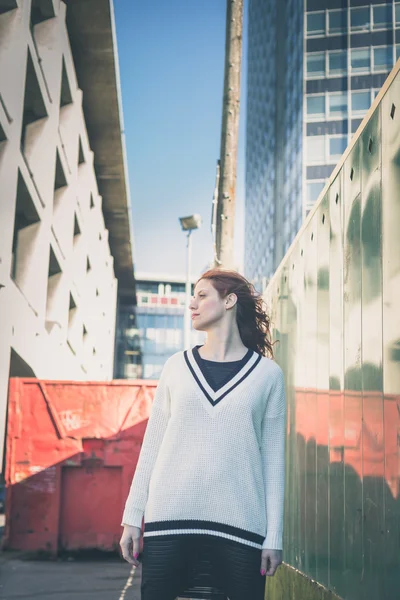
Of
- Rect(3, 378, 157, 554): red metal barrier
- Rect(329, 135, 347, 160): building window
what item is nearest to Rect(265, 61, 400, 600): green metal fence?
Rect(3, 378, 157, 554): red metal barrier

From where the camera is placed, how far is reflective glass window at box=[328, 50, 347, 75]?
149 feet

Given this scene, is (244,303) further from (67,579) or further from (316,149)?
(316,149)

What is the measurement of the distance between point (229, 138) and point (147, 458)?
6.21 meters

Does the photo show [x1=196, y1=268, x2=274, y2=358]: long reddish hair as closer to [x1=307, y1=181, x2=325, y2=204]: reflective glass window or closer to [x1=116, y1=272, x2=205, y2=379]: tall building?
[x1=307, y1=181, x2=325, y2=204]: reflective glass window

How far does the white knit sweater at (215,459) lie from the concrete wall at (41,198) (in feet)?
30.6

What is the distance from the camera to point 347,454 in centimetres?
306

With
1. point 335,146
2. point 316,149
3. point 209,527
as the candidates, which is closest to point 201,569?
point 209,527

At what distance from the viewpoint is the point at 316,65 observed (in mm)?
46000

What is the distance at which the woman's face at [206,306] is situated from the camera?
2.89 meters

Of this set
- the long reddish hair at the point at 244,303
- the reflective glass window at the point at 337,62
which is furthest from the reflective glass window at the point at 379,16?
the long reddish hair at the point at 244,303

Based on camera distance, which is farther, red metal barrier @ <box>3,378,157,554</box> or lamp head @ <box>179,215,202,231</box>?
lamp head @ <box>179,215,202,231</box>

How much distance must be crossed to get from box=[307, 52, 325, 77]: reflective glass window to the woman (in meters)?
46.2

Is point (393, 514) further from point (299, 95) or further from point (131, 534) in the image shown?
point (299, 95)

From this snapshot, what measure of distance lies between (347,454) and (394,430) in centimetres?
69
